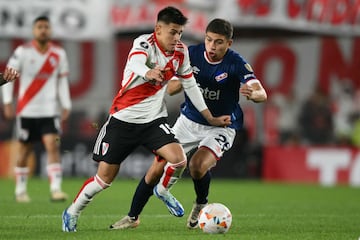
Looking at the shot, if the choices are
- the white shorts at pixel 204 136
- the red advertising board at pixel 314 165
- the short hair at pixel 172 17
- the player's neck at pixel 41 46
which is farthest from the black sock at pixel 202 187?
the red advertising board at pixel 314 165

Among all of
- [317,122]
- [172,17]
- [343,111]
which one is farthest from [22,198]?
[343,111]

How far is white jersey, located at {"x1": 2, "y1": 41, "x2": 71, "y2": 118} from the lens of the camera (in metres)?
13.5

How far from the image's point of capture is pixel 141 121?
884 centimetres

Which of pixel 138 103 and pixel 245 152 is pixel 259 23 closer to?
pixel 245 152

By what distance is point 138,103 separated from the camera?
881 centimetres

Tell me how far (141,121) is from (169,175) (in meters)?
0.69

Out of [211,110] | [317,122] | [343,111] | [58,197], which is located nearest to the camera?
[211,110]

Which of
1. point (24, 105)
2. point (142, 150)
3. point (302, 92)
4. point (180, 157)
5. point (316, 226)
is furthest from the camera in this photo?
point (302, 92)

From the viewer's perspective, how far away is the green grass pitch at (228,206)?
8.72 m

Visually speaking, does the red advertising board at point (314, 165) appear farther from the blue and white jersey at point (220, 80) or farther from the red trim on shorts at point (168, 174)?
the red trim on shorts at point (168, 174)

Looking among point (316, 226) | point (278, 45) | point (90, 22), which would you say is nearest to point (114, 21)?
point (90, 22)

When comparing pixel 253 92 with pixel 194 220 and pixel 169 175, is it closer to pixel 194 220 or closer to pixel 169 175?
pixel 169 175

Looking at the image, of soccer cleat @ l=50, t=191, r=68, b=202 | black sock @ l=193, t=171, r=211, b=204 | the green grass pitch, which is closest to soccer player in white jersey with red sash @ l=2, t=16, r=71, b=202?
soccer cleat @ l=50, t=191, r=68, b=202

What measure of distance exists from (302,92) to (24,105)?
1115 cm
